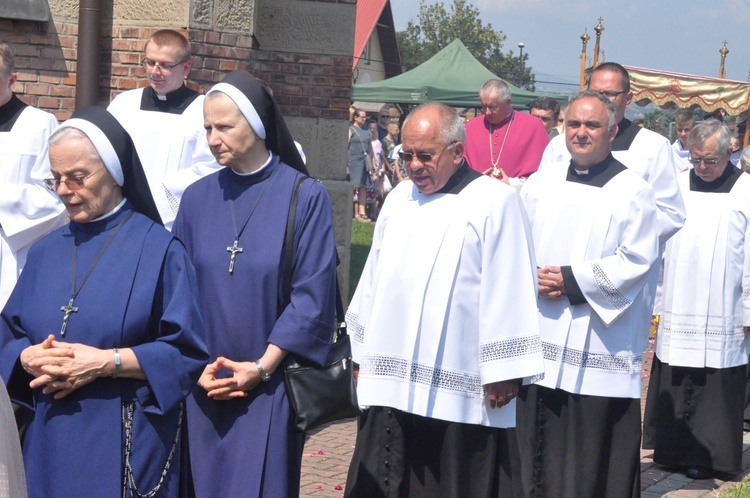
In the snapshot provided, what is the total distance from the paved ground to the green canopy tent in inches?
621

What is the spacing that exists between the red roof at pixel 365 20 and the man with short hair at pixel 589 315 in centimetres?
4850

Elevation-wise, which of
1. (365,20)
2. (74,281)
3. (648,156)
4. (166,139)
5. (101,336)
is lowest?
(101,336)

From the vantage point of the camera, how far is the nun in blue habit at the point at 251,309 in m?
4.47

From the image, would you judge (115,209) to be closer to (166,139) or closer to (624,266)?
(166,139)

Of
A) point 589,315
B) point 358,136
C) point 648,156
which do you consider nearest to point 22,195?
point 589,315

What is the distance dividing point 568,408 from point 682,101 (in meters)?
15.2

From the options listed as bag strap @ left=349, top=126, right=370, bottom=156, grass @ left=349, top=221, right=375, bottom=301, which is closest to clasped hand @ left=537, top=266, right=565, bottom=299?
grass @ left=349, top=221, right=375, bottom=301

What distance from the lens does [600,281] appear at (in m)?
5.90

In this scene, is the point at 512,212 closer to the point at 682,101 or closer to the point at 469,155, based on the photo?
the point at 469,155

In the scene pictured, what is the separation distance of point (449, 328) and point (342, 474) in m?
2.29

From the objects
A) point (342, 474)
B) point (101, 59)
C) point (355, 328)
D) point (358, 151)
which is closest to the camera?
point (355, 328)

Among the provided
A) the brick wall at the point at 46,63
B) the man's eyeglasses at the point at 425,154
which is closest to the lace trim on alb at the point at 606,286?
the man's eyeglasses at the point at 425,154

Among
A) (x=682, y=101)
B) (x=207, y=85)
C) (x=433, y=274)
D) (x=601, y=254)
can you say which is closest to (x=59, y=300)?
(x=433, y=274)

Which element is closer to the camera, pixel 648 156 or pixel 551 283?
pixel 551 283
